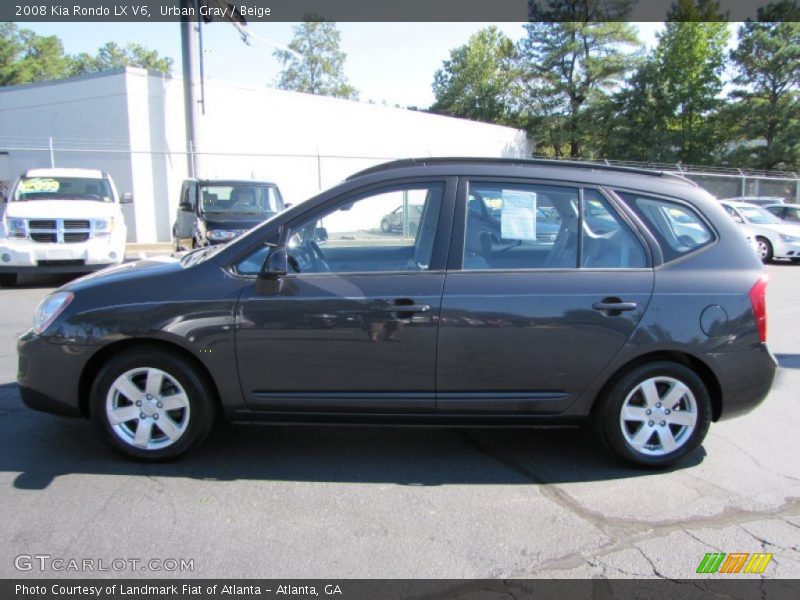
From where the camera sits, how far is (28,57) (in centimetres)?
5250

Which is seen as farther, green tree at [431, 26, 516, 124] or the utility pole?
green tree at [431, 26, 516, 124]

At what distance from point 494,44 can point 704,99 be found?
1006 inches

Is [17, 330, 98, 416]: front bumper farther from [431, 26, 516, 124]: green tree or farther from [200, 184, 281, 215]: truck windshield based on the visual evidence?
[431, 26, 516, 124]: green tree

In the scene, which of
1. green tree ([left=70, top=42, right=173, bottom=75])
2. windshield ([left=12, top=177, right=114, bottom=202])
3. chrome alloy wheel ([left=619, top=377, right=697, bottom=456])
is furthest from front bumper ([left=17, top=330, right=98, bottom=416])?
green tree ([left=70, top=42, right=173, bottom=75])

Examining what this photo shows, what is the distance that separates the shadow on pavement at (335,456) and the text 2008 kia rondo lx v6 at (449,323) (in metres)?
0.24

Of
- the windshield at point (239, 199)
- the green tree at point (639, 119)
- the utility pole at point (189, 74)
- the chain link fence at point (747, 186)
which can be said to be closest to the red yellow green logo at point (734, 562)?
the windshield at point (239, 199)

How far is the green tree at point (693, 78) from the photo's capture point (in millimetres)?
40250

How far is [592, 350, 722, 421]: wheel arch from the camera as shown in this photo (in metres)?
3.75

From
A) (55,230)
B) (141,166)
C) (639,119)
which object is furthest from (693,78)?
(55,230)

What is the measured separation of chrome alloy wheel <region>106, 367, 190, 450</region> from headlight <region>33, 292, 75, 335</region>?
550 mm

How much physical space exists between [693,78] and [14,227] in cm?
4175

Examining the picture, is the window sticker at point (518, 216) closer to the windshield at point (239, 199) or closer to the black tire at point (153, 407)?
the black tire at point (153, 407)

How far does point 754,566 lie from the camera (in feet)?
9.59

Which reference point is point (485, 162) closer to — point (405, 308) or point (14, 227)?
point (405, 308)
